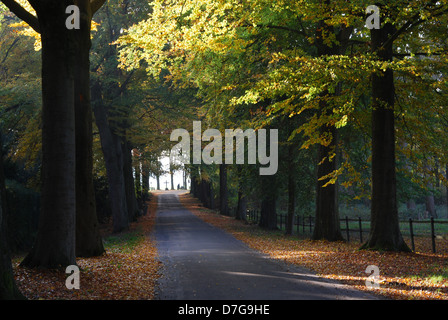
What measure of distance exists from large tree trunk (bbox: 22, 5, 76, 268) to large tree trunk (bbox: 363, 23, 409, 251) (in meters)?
9.25

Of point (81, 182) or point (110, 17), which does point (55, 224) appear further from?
point (110, 17)

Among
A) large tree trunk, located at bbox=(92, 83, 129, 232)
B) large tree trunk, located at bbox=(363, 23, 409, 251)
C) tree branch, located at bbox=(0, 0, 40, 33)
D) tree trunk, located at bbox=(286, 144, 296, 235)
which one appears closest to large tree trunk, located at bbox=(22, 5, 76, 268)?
tree branch, located at bbox=(0, 0, 40, 33)

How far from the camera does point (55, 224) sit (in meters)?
10.7

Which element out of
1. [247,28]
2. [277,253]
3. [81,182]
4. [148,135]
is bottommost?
[277,253]

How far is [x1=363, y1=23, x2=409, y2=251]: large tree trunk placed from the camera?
1523cm

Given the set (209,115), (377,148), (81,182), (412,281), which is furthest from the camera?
(209,115)

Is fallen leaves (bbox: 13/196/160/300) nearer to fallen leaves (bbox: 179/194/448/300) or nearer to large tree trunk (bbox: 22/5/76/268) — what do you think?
large tree trunk (bbox: 22/5/76/268)

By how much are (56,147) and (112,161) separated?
48.7 ft

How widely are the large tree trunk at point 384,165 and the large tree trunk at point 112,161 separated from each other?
13.7 meters

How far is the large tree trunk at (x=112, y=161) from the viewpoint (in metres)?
24.6

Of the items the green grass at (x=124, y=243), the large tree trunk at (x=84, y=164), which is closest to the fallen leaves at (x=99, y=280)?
the large tree trunk at (x=84, y=164)

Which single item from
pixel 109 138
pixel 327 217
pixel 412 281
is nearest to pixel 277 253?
pixel 327 217

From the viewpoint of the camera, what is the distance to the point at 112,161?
25312mm

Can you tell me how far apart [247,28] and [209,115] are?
5.22m
